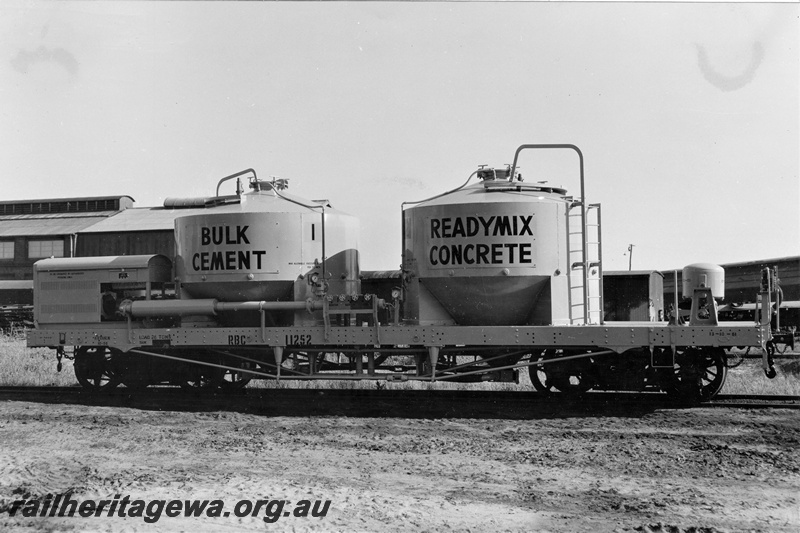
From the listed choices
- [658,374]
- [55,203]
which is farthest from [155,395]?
[55,203]

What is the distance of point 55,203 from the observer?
1534 inches

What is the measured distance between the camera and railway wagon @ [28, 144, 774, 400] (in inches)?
423

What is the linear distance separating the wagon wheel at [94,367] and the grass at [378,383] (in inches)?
83.9

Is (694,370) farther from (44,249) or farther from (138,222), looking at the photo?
(44,249)

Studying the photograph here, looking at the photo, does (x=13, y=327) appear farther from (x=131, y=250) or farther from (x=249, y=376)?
(x=249, y=376)

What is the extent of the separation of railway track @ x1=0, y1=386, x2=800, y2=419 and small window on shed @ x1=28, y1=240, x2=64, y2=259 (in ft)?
78.1

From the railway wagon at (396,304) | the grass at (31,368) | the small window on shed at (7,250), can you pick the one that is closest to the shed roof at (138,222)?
the small window on shed at (7,250)

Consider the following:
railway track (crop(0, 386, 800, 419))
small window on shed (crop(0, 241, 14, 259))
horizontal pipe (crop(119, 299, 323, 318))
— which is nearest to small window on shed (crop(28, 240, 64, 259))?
small window on shed (crop(0, 241, 14, 259))

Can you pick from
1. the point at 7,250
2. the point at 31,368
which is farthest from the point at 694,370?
the point at 7,250

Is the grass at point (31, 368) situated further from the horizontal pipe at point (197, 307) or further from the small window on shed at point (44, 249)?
the small window on shed at point (44, 249)

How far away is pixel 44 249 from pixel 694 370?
3324 cm

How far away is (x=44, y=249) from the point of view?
3525cm

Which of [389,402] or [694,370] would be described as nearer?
[694,370]

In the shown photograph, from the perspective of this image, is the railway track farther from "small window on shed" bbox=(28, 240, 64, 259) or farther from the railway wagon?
"small window on shed" bbox=(28, 240, 64, 259)
